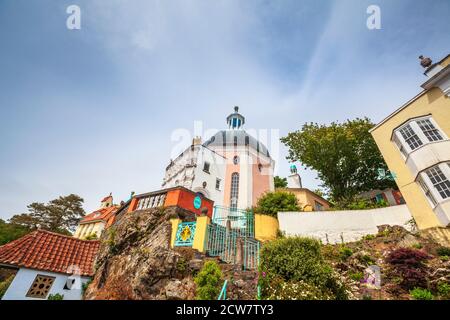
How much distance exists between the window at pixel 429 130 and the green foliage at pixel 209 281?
45.3 ft

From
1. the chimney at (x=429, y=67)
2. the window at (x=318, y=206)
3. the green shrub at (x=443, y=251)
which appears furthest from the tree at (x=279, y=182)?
the green shrub at (x=443, y=251)

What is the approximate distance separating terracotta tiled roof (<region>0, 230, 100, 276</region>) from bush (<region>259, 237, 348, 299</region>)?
1111cm

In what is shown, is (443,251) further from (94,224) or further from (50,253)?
(94,224)

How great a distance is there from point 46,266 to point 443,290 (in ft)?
55.8

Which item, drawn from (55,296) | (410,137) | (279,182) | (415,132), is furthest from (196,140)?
(415,132)

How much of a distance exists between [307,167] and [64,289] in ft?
76.4

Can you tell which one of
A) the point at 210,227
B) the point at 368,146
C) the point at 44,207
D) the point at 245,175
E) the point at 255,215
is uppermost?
the point at 368,146

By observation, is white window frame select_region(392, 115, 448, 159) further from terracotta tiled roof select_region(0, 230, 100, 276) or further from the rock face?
terracotta tiled roof select_region(0, 230, 100, 276)

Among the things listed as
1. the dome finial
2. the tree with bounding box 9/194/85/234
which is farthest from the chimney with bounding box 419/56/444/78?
the tree with bounding box 9/194/85/234

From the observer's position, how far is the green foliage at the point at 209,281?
24.0ft
